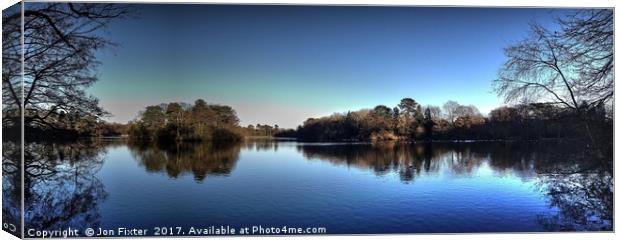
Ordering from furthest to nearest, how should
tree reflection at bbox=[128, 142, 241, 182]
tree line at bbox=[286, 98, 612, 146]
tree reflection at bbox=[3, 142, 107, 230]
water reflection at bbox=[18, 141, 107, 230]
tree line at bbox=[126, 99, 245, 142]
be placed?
tree reflection at bbox=[128, 142, 241, 182], tree line at bbox=[286, 98, 612, 146], tree line at bbox=[126, 99, 245, 142], water reflection at bbox=[18, 141, 107, 230], tree reflection at bbox=[3, 142, 107, 230]

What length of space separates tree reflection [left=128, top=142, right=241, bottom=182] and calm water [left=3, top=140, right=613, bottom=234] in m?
0.03

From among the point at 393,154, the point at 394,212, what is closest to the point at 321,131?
the point at 393,154

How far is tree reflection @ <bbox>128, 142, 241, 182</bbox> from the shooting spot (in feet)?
32.1

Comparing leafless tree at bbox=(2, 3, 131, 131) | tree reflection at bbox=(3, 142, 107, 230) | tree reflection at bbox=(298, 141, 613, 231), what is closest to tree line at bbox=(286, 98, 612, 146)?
tree reflection at bbox=(298, 141, 613, 231)

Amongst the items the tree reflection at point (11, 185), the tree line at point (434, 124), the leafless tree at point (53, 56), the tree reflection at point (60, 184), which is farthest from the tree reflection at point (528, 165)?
the tree reflection at point (11, 185)

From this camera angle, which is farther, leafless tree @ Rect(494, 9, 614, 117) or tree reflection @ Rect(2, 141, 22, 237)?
leafless tree @ Rect(494, 9, 614, 117)

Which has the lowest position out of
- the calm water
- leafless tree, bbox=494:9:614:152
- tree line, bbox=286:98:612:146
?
the calm water

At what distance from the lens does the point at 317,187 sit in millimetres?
9883

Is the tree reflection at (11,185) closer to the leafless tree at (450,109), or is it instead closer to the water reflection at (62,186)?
the water reflection at (62,186)

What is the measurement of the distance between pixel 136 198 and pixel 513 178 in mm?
7623

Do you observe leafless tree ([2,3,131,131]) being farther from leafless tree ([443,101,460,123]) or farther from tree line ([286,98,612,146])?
leafless tree ([443,101,460,123])

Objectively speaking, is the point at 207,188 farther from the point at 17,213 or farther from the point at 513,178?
the point at 513,178

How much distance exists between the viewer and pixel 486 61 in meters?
9.97

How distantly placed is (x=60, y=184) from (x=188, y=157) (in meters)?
2.55
